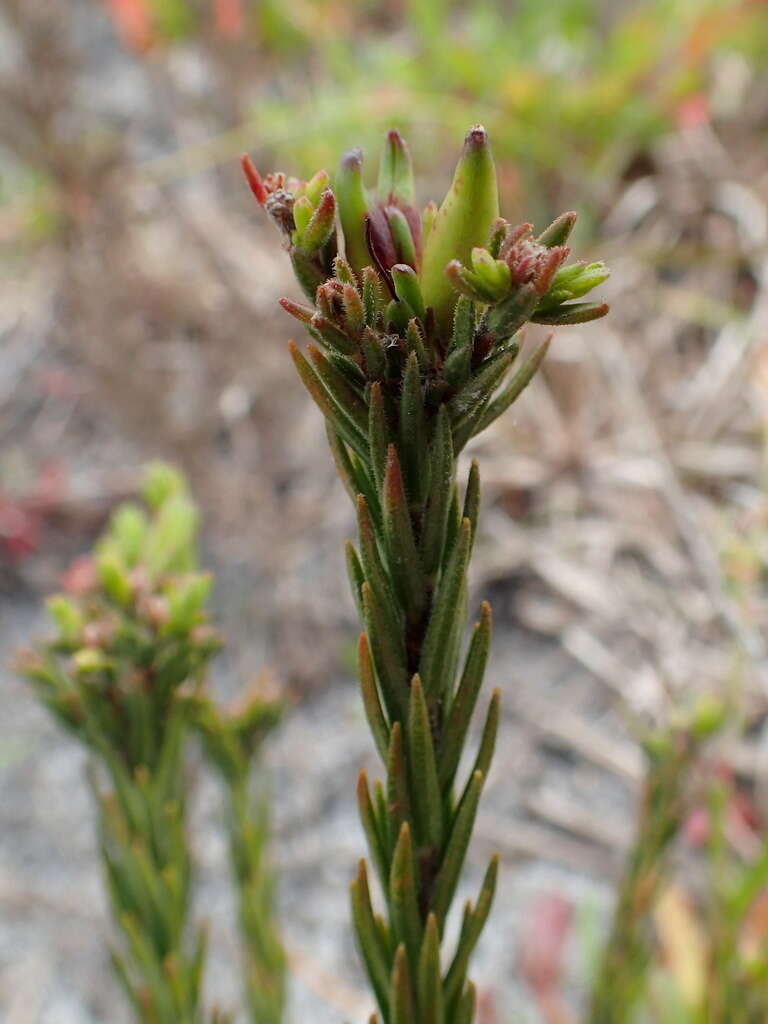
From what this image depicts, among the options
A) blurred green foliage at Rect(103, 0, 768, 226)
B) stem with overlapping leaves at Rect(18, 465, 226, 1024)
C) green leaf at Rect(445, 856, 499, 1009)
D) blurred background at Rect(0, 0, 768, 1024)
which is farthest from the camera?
blurred green foliage at Rect(103, 0, 768, 226)

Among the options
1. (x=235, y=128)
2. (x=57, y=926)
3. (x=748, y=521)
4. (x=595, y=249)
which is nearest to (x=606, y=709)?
(x=748, y=521)

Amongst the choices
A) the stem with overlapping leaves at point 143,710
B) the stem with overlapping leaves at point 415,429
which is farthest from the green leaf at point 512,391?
the stem with overlapping leaves at point 143,710

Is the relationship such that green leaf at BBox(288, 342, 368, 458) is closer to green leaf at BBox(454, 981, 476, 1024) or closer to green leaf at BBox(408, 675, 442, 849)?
green leaf at BBox(408, 675, 442, 849)

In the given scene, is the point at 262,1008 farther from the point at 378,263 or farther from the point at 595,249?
the point at 595,249

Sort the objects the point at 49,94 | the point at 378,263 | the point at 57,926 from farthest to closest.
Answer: the point at 49,94, the point at 57,926, the point at 378,263

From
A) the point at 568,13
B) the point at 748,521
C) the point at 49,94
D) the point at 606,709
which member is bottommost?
the point at 606,709

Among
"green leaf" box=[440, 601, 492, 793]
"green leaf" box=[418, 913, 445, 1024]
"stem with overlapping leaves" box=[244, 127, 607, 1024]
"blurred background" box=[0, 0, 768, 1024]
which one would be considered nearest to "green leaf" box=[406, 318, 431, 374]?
"stem with overlapping leaves" box=[244, 127, 607, 1024]
